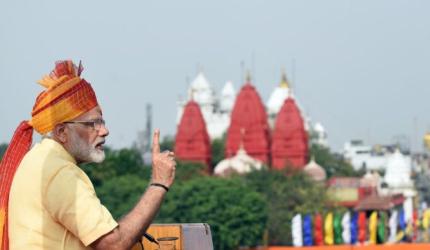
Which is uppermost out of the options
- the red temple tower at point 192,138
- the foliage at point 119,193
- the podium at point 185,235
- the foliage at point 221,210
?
the red temple tower at point 192,138

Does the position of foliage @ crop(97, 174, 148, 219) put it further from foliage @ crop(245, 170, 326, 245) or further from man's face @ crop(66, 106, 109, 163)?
man's face @ crop(66, 106, 109, 163)

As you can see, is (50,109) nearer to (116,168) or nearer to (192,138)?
(116,168)

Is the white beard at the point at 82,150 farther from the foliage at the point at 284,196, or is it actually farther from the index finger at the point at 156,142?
the foliage at the point at 284,196

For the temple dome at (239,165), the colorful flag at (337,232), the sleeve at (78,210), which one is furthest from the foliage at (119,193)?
the sleeve at (78,210)

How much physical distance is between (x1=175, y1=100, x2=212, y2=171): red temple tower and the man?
84252 millimetres

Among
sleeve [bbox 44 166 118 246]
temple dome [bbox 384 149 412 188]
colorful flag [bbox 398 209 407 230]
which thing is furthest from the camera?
temple dome [bbox 384 149 412 188]

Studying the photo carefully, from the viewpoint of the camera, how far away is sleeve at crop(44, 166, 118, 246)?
359 cm

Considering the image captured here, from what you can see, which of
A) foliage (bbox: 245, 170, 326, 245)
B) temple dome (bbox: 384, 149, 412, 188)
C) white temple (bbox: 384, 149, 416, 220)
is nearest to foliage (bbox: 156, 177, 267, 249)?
foliage (bbox: 245, 170, 326, 245)

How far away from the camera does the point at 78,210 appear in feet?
11.8

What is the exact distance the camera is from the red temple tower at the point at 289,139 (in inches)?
3479

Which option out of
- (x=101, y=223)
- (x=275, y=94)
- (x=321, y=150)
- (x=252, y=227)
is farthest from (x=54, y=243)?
(x=275, y=94)

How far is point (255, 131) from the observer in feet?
299

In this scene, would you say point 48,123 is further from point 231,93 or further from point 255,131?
point 231,93

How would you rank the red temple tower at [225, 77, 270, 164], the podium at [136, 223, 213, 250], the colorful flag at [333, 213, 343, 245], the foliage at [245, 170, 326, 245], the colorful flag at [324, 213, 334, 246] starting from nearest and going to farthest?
the podium at [136, 223, 213, 250] → the colorful flag at [324, 213, 334, 246] → the colorful flag at [333, 213, 343, 245] → the foliage at [245, 170, 326, 245] → the red temple tower at [225, 77, 270, 164]
